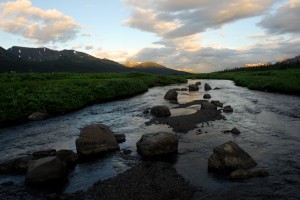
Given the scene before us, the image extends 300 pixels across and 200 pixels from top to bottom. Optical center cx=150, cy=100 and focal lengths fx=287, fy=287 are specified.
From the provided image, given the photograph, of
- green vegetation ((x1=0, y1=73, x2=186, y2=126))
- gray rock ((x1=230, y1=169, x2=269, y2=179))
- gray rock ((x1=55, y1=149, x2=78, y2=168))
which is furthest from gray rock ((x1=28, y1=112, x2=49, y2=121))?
gray rock ((x1=230, y1=169, x2=269, y2=179))

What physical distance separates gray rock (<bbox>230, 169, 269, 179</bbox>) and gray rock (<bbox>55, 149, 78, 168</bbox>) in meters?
9.83

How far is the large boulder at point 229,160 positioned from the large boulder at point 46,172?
28.5 feet

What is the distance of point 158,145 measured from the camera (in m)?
19.6

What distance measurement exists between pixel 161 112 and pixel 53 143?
13491 mm

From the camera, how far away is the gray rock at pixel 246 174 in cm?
1556

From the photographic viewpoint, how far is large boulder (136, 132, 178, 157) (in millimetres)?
19359

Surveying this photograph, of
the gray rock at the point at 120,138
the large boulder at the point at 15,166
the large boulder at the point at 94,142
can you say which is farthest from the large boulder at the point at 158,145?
the large boulder at the point at 15,166

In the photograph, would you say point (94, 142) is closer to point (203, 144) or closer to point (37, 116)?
point (203, 144)

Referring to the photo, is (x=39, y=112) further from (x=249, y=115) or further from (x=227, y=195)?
(x=227, y=195)

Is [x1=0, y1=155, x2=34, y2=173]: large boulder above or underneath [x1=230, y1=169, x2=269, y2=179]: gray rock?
above

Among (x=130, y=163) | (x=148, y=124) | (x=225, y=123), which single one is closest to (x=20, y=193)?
(x=130, y=163)

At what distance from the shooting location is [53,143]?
2339 cm

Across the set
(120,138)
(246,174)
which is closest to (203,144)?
(246,174)

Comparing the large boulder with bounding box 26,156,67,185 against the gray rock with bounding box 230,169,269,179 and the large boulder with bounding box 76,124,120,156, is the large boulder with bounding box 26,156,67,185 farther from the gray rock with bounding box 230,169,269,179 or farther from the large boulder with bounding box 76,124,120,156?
the gray rock with bounding box 230,169,269,179
